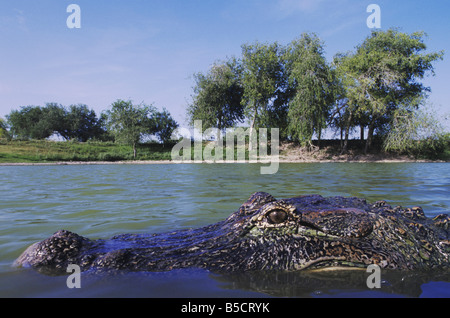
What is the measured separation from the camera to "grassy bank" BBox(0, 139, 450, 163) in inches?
1325

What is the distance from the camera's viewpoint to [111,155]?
3641 centimetres

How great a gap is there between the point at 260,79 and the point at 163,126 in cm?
1614

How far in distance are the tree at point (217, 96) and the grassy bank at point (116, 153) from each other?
21.4 feet

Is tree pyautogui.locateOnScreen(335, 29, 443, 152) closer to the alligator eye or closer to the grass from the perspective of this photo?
the grass

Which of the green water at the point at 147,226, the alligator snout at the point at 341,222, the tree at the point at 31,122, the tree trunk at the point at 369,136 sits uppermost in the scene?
the tree at the point at 31,122

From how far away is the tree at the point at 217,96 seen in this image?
41344 mm

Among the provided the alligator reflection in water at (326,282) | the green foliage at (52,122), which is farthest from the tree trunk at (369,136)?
the green foliage at (52,122)

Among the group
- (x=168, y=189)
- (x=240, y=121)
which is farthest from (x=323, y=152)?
(x=168, y=189)

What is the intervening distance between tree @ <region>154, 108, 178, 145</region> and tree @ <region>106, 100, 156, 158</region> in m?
1.99

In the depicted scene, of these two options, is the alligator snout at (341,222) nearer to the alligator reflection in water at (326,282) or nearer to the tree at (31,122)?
the alligator reflection in water at (326,282)

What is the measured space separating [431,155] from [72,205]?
36.3 metres

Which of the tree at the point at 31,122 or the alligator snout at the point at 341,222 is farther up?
the tree at the point at 31,122

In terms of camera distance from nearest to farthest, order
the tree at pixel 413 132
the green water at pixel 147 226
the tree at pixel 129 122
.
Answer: the green water at pixel 147 226 → the tree at pixel 413 132 → the tree at pixel 129 122
